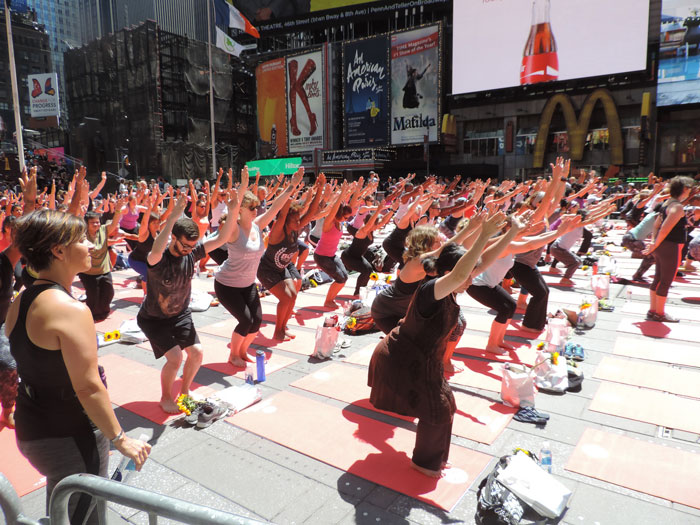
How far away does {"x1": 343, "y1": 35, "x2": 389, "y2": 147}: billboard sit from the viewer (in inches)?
1460

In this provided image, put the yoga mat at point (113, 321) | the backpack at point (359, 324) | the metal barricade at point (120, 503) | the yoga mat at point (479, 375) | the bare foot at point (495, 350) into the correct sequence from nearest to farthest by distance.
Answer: the metal barricade at point (120, 503), the yoga mat at point (479, 375), the bare foot at point (495, 350), the backpack at point (359, 324), the yoga mat at point (113, 321)

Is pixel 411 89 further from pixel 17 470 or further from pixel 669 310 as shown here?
pixel 17 470

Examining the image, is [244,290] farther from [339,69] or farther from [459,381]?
[339,69]

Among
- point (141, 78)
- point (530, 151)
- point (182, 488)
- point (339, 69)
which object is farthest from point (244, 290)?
point (141, 78)

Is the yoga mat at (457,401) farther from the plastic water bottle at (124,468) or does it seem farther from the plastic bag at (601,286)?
the plastic bag at (601,286)

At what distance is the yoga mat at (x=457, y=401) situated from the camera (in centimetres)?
394

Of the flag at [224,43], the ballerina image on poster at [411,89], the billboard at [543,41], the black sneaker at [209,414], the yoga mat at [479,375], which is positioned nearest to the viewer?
the black sneaker at [209,414]

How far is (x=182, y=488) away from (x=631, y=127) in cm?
3631

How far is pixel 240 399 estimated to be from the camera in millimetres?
4406

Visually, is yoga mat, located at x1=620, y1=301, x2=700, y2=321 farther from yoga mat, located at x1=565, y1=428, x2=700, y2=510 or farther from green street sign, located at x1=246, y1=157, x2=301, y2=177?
green street sign, located at x1=246, y1=157, x2=301, y2=177

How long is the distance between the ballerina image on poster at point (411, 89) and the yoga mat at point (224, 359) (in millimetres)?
32725

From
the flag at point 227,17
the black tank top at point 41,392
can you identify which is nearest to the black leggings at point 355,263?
the black tank top at point 41,392

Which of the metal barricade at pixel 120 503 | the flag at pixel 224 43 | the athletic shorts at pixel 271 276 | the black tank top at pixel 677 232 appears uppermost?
the flag at pixel 224 43

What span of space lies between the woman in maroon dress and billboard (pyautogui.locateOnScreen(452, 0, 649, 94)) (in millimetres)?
31963
